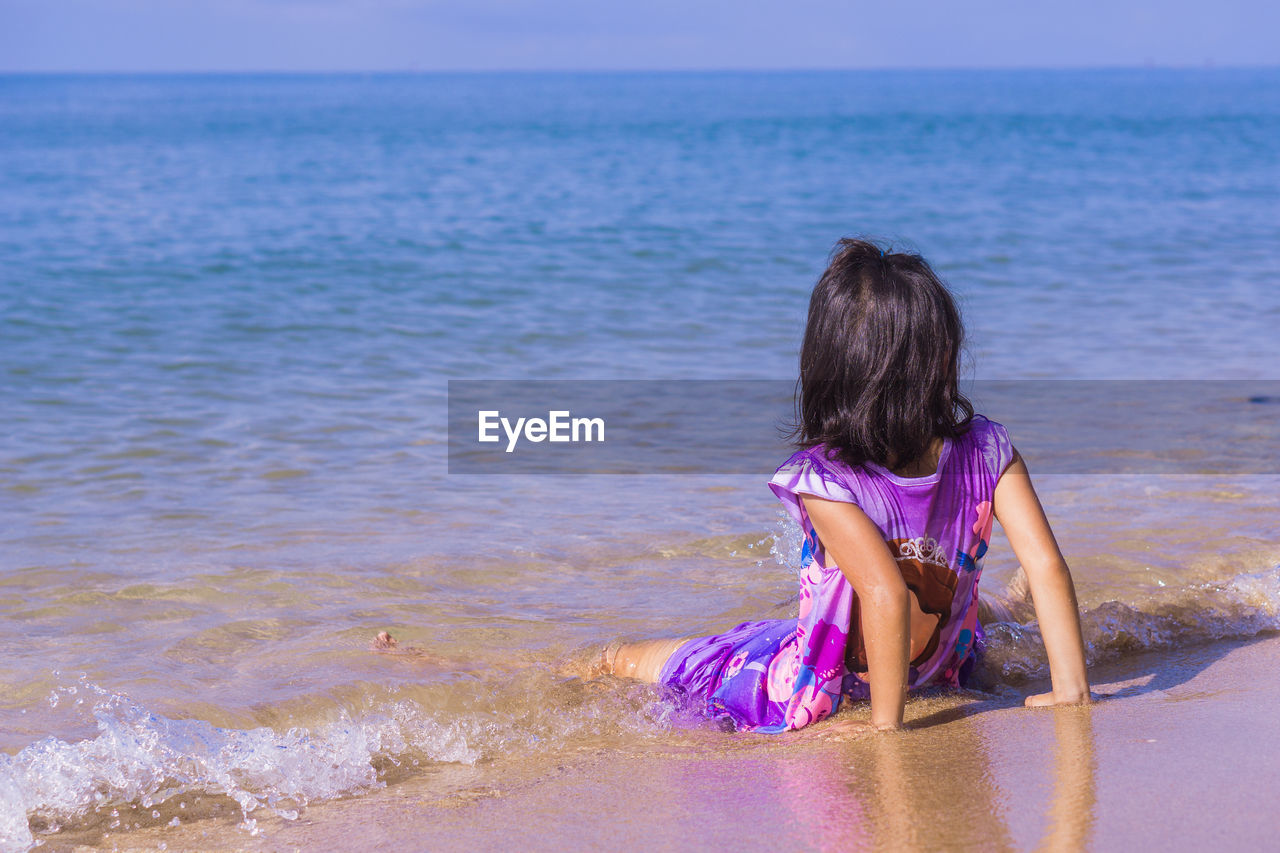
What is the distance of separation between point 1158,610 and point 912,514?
146 centimetres

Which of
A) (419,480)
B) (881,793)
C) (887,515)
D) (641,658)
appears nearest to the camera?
(881,793)

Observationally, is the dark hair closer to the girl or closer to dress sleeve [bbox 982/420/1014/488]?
the girl

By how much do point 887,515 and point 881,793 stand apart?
0.57 meters

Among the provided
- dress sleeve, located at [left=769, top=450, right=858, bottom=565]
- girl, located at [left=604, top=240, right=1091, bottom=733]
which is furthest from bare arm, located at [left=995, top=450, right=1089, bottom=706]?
dress sleeve, located at [left=769, top=450, right=858, bottom=565]

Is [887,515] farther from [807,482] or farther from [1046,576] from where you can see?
[1046,576]

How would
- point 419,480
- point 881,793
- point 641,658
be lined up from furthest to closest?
point 419,480
point 641,658
point 881,793

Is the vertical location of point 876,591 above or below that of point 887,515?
below

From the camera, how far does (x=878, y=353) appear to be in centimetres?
231

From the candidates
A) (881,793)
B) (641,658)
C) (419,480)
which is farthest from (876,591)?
(419,480)

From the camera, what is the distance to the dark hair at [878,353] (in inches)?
90.4

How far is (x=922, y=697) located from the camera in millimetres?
2762

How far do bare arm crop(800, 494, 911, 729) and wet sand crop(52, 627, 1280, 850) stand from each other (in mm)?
103

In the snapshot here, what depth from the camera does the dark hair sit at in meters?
2.30

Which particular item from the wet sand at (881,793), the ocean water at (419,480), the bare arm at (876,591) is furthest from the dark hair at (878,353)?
the ocean water at (419,480)
